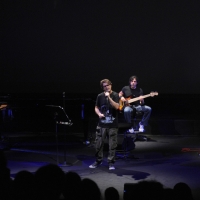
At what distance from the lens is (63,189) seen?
2.79 m

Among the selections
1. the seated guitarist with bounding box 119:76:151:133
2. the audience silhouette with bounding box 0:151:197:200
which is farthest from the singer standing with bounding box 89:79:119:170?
the audience silhouette with bounding box 0:151:197:200

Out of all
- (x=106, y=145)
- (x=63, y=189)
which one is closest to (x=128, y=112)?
(x=106, y=145)

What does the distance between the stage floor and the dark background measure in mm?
3064

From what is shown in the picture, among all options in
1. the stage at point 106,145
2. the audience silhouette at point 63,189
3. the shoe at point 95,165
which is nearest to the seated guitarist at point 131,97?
the stage at point 106,145

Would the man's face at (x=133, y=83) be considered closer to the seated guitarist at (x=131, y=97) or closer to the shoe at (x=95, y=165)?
the seated guitarist at (x=131, y=97)

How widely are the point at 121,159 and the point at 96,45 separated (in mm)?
6388

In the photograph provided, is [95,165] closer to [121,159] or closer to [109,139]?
[109,139]

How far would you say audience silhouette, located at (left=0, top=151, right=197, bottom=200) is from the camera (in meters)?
2.66

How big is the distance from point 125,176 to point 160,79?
751 centimetres

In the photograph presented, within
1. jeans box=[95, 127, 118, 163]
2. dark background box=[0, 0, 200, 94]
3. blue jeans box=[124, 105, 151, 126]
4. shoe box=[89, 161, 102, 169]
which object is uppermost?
dark background box=[0, 0, 200, 94]

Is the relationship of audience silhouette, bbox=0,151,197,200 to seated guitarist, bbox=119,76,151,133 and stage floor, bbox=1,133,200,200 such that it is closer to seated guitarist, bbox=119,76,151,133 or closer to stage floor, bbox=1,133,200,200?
stage floor, bbox=1,133,200,200

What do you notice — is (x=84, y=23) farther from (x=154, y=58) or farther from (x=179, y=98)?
(x=179, y=98)

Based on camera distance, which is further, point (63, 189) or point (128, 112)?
point (128, 112)

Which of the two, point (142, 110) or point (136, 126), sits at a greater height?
point (142, 110)
